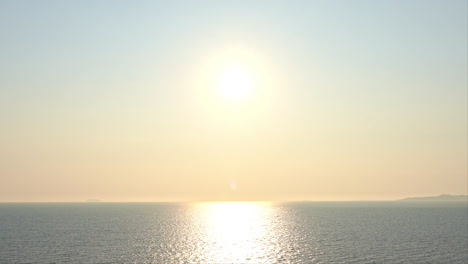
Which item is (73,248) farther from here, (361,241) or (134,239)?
(361,241)

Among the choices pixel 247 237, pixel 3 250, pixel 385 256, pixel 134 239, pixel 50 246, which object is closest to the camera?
pixel 385 256

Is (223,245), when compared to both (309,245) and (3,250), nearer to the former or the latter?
(309,245)

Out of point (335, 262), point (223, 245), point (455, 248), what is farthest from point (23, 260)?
point (455, 248)

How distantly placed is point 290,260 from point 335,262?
10.0 m

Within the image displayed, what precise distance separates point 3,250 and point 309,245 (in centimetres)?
7959

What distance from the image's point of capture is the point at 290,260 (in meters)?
84.4

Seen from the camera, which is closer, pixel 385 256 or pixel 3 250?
pixel 385 256

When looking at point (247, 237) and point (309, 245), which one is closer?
point (309, 245)

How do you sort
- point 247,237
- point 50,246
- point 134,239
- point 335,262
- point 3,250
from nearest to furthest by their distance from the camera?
point 335,262 < point 3,250 < point 50,246 < point 134,239 < point 247,237

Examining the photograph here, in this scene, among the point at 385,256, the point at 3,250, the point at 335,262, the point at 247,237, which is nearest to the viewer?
the point at 335,262

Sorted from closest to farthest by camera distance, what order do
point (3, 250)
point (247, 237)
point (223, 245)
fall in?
1. point (3, 250)
2. point (223, 245)
3. point (247, 237)

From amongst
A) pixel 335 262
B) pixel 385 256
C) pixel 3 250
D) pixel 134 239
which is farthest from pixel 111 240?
pixel 385 256

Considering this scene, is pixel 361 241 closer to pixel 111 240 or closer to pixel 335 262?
pixel 335 262

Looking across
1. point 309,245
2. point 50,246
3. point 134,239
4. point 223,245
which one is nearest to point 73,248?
point 50,246
